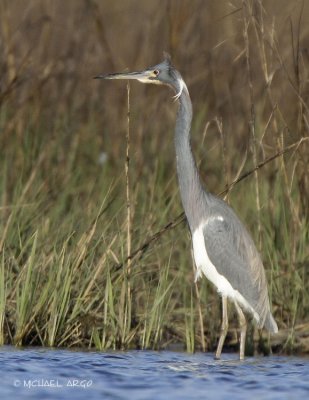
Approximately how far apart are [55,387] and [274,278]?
1982 mm

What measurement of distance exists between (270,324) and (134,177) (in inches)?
85.8

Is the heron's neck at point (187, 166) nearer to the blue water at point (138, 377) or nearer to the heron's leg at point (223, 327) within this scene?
the heron's leg at point (223, 327)

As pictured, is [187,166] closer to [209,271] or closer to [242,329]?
[209,271]

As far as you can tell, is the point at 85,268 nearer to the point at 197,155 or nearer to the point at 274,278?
the point at 274,278

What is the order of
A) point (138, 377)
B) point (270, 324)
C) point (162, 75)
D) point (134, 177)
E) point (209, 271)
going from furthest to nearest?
point (134, 177) → point (162, 75) → point (209, 271) → point (270, 324) → point (138, 377)

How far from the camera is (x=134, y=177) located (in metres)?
8.18

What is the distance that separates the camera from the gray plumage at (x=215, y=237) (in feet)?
21.7

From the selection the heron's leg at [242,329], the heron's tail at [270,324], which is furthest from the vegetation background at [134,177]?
the heron's leg at [242,329]

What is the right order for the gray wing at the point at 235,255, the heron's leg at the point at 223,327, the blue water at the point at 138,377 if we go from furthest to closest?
the gray wing at the point at 235,255 < the heron's leg at the point at 223,327 < the blue water at the point at 138,377

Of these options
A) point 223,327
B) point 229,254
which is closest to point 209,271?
point 229,254

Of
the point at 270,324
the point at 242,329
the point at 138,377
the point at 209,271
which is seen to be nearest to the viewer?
the point at 138,377

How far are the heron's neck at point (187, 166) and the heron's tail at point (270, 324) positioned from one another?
765mm

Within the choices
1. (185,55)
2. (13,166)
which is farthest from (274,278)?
(185,55)

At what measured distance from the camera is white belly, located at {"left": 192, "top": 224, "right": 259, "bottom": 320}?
6.63 metres
